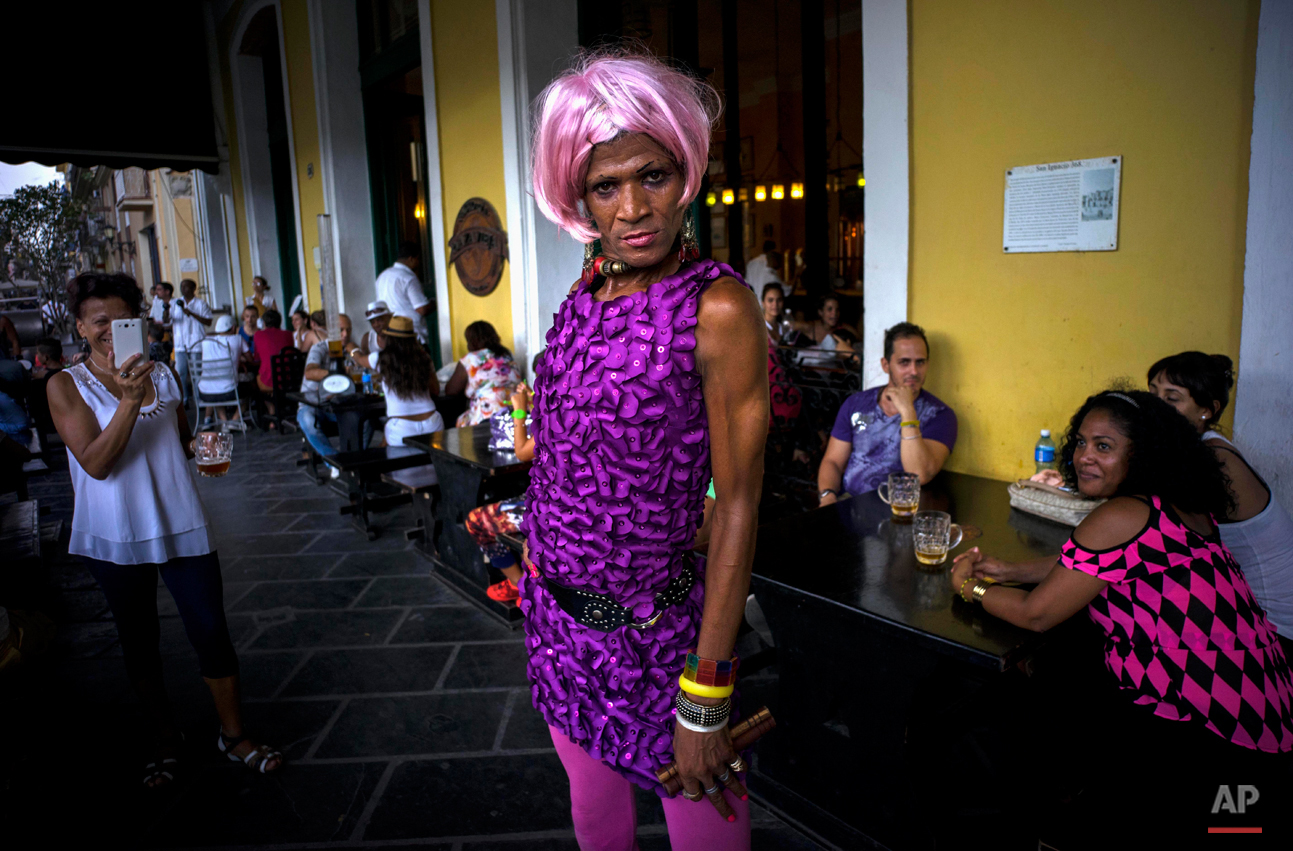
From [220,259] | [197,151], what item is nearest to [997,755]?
[197,151]

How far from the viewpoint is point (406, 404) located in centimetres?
516

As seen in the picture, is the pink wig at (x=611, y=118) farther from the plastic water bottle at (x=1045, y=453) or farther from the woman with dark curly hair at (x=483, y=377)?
the woman with dark curly hair at (x=483, y=377)

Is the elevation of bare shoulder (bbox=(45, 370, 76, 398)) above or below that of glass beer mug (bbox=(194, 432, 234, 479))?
above

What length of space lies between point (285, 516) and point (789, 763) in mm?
4296

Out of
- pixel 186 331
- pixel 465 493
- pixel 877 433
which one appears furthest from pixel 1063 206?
pixel 186 331

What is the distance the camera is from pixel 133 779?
100 inches

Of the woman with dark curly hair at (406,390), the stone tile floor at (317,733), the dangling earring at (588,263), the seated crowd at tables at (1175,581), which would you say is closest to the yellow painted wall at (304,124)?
the woman with dark curly hair at (406,390)

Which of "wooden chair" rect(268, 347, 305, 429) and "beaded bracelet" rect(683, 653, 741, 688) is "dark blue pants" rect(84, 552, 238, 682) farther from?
"wooden chair" rect(268, 347, 305, 429)

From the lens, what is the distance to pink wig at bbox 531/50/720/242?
1084 mm

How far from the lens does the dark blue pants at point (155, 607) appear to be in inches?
93.3

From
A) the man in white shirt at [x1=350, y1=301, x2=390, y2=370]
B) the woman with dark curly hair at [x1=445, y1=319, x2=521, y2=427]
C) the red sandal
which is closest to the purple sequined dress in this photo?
the red sandal

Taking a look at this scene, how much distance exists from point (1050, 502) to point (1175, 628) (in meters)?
0.78

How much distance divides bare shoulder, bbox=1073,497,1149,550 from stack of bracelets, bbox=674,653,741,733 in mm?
936

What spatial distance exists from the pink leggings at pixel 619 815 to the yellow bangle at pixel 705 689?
179 millimetres
